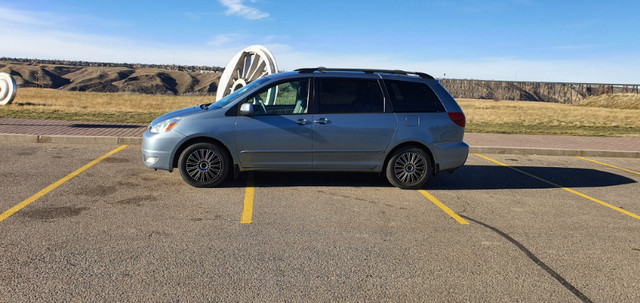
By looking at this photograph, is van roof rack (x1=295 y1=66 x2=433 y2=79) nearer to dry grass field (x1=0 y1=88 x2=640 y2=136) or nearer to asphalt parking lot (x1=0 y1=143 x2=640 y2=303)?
asphalt parking lot (x1=0 y1=143 x2=640 y2=303)

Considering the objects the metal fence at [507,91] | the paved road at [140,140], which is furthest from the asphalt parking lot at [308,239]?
the metal fence at [507,91]

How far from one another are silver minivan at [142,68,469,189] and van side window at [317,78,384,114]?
0.01 meters

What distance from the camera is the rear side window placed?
7000 millimetres

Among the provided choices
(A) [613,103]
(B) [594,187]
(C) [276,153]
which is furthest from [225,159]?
(A) [613,103]

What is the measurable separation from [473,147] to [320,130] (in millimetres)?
5646

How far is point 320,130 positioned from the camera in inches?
264

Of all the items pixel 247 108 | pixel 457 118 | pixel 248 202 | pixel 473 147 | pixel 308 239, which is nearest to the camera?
pixel 308 239

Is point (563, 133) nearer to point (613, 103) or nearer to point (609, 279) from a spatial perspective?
point (609, 279)

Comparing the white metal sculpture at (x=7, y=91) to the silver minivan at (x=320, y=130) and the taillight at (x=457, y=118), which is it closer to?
the silver minivan at (x=320, y=130)

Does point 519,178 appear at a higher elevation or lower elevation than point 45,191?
higher

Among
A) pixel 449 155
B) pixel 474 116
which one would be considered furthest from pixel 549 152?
pixel 474 116

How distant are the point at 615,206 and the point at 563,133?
10.3 m

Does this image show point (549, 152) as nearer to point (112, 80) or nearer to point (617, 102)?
point (617, 102)

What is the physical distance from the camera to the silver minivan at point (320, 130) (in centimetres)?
658
